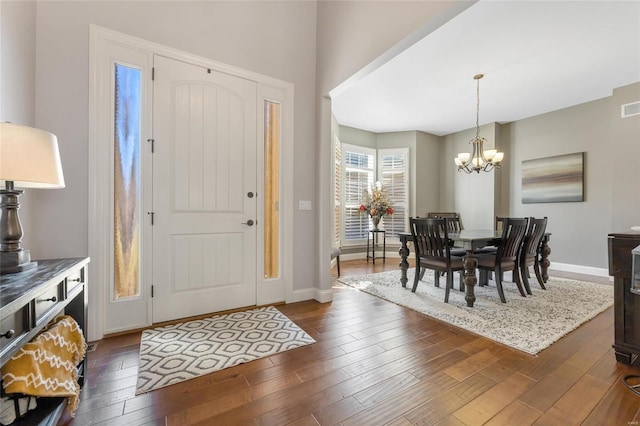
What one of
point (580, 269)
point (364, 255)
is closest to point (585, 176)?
point (580, 269)

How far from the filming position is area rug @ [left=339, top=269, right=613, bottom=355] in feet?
7.49

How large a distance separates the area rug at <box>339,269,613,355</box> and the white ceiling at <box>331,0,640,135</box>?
8.46 ft

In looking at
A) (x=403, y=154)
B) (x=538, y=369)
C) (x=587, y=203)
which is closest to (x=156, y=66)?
(x=538, y=369)

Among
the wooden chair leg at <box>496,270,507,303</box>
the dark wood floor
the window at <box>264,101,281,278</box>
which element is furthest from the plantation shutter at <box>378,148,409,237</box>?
the dark wood floor

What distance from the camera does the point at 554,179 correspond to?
16.2 ft

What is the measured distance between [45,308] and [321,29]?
3535 millimetres

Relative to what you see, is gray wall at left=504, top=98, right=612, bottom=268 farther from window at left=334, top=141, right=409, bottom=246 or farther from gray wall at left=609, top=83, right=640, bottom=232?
window at left=334, top=141, right=409, bottom=246

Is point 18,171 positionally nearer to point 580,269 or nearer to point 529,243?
point 529,243

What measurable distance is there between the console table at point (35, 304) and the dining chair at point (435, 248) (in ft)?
10.3

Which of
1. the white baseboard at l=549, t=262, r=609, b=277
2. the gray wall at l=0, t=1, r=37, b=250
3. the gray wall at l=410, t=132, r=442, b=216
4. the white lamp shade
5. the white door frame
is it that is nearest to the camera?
the white lamp shade

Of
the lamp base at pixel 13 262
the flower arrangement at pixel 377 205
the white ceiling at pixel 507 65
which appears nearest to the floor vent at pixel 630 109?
the white ceiling at pixel 507 65

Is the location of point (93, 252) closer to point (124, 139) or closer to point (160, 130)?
point (124, 139)

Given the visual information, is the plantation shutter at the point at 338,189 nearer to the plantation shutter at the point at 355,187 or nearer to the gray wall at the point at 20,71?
the plantation shutter at the point at 355,187

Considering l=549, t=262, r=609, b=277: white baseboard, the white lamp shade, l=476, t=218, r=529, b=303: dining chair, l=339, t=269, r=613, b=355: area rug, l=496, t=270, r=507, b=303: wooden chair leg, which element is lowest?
l=339, t=269, r=613, b=355: area rug
